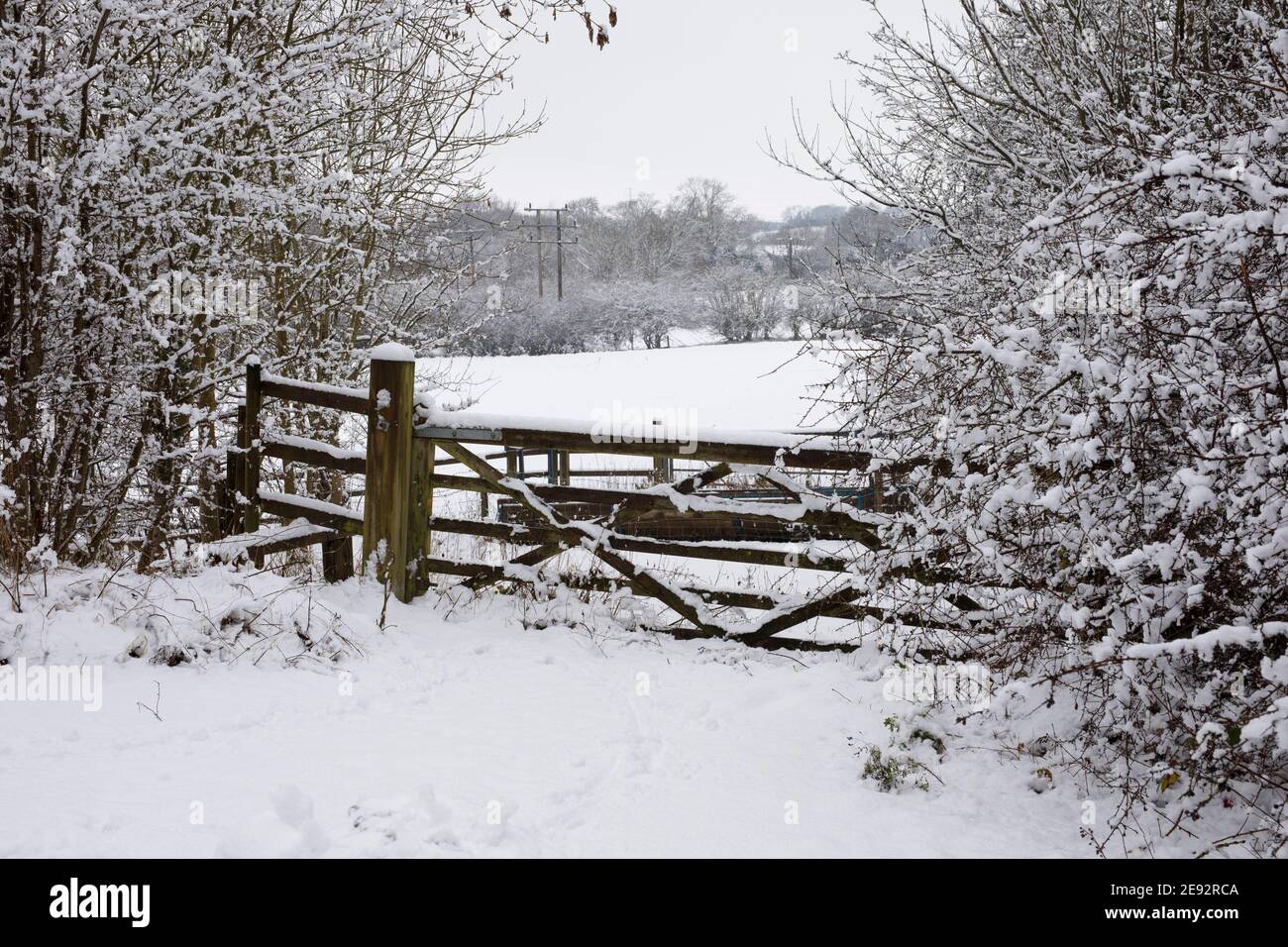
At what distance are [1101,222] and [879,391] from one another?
4.14ft

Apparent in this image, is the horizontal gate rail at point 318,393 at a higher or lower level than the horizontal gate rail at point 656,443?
higher

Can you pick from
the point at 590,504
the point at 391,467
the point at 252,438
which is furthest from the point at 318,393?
the point at 590,504

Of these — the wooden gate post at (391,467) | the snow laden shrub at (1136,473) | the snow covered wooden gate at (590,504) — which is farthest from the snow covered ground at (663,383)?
the snow laden shrub at (1136,473)

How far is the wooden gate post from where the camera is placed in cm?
578

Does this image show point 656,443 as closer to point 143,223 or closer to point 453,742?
point 453,742

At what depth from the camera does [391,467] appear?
5824 mm

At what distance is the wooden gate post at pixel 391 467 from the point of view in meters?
5.78

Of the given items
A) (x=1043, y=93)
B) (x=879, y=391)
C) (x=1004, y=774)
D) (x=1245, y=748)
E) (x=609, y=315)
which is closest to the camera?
(x=1245, y=748)

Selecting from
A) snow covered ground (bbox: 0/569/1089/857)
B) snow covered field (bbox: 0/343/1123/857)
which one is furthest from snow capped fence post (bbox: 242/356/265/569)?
snow covered ground (bbox: 0/569/1089/857)

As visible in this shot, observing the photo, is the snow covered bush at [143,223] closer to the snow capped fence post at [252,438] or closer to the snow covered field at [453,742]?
the snow capped fence post at [252,438]

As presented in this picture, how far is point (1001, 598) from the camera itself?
4.01 metres

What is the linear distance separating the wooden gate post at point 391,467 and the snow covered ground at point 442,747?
1.53ft
